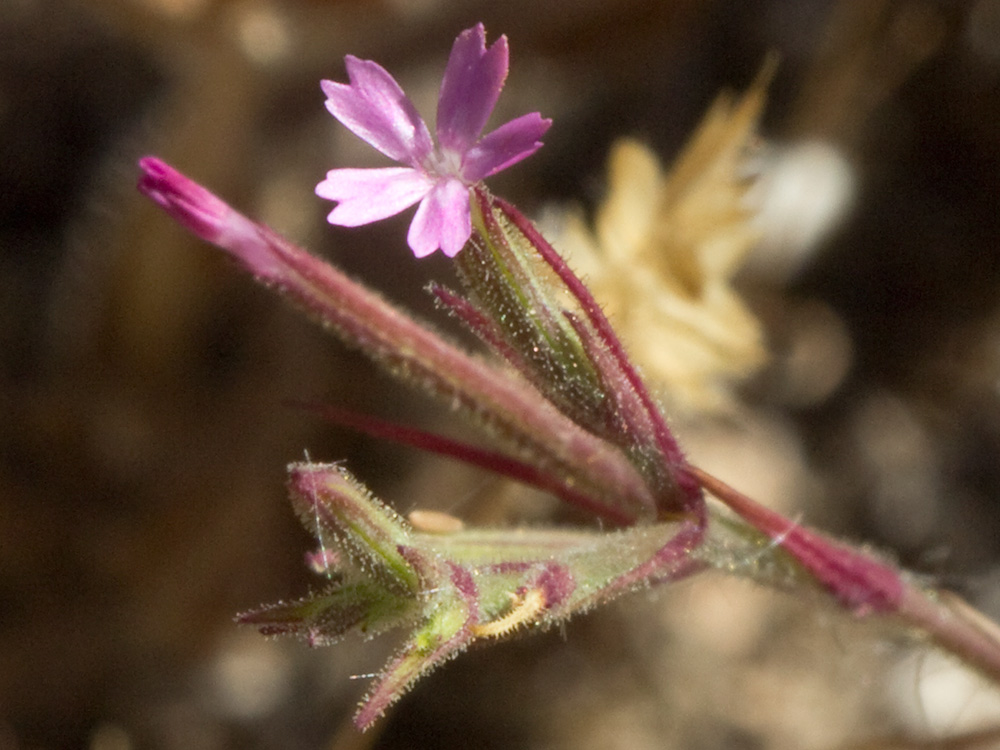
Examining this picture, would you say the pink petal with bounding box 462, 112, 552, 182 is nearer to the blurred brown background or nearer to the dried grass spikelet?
the dried grass spikelet

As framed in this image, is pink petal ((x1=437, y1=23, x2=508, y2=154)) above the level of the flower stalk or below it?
above

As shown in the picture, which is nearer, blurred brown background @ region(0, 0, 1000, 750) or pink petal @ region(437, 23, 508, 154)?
pink petal @ region(437, 23, 508, 154)

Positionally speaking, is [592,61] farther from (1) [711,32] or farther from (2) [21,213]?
(2) [21,213]

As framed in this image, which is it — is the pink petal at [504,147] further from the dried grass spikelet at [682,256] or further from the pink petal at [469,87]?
the dried grass spikelet at [682,256]

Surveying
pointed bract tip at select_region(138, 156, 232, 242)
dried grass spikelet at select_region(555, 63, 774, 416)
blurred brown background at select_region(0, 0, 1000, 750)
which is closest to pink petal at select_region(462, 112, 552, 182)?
pointed bract tip at select_region(138, 156, 232, 242)

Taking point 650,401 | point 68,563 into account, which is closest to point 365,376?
point 68,563

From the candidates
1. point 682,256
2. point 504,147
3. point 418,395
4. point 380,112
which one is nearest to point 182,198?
point 380,112
